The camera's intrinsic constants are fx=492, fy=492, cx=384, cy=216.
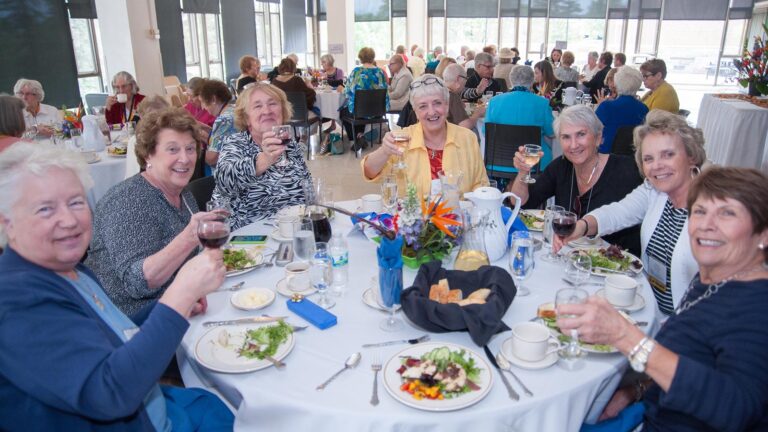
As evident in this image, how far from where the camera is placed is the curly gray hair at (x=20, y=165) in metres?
1.11

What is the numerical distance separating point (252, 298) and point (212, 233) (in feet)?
0.86

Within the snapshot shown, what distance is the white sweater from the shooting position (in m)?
1.78

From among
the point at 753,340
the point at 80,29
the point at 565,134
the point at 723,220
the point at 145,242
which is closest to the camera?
the point at 753,340

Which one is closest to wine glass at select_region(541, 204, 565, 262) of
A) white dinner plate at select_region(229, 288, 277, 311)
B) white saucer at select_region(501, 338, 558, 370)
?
white saucer at select_region(501, 338, 558, 370)

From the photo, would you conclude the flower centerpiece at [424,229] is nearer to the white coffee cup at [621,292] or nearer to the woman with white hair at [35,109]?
the white coffee cup at [621,292]

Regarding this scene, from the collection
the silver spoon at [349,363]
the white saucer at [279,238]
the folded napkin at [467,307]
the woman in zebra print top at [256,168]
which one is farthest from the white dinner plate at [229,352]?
the woman in zebra print top at [256,168]

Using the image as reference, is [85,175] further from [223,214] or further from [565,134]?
[565,134]

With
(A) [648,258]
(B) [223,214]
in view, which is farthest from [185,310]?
(A) [648,258]

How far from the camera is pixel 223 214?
5.47ft

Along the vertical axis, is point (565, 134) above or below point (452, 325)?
above

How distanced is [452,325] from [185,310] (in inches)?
27.4

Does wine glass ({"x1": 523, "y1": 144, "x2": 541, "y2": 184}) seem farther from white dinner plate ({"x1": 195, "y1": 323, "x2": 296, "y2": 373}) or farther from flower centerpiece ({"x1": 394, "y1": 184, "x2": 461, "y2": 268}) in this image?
white dinner plate ({"x1": 195, "y1": 323, "x2": 296, "y2": 373})

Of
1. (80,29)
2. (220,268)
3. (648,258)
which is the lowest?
(648,258)

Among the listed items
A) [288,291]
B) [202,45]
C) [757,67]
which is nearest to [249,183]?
[288,291]
